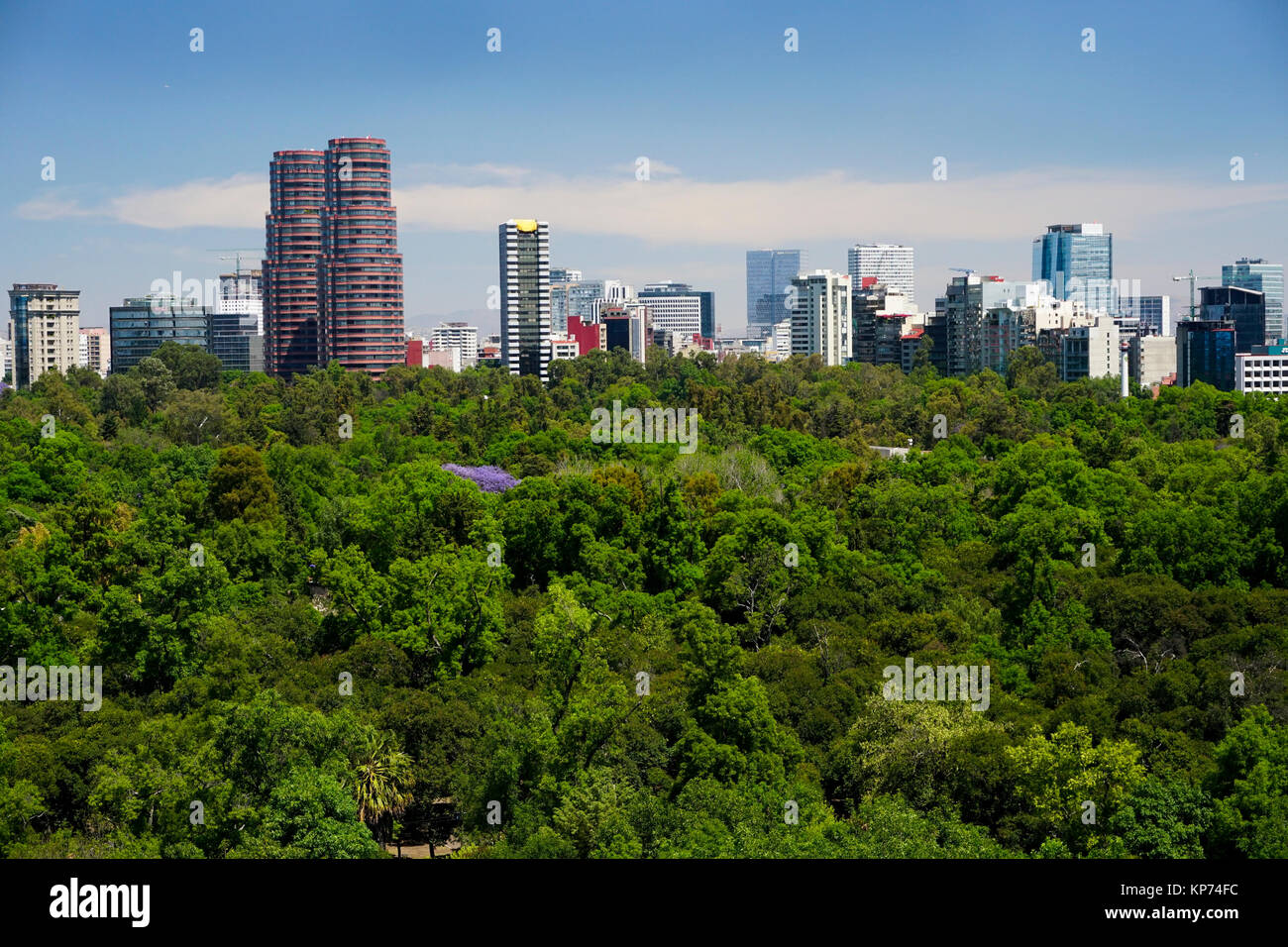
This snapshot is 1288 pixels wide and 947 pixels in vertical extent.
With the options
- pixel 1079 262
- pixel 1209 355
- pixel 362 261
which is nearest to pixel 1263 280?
pixel 1209 355

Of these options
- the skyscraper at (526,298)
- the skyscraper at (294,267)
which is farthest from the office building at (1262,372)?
the skyscraper at (294,267)

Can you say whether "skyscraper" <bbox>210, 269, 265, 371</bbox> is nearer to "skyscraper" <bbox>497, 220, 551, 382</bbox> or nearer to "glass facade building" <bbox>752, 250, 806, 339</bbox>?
"skyscraper" <bbox>497, 220, 551, 382</bbox>

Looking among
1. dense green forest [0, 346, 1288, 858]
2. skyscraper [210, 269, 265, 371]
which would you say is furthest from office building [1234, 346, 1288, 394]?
skyscraper [210, 269, 265, 371]

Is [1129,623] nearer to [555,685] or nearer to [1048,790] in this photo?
[1048,790]

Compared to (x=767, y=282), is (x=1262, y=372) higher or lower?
lower

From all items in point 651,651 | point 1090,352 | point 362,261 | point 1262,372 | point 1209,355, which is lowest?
A: point 651,651

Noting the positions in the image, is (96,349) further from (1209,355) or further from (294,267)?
(1209,355)
